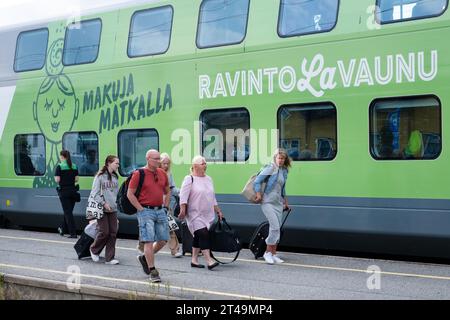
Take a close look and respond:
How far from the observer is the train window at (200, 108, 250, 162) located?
1056 cm

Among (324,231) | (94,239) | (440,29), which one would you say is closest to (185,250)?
(94,239)

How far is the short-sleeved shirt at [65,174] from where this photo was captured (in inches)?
492

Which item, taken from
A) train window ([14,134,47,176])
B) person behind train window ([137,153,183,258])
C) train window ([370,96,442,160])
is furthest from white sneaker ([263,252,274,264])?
train window ([14,134,47,176])

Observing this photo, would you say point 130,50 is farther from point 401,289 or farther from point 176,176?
point 401,289

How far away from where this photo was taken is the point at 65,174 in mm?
12523

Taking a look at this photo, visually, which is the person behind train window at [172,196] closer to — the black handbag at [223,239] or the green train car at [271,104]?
the green train car at [271,104]

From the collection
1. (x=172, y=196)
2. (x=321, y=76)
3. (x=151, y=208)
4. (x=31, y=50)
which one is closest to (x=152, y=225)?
(x=151, y=208)

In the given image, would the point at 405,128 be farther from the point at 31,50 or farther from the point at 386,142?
the point at 31,50

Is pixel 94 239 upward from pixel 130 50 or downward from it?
downward

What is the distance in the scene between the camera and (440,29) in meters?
8.73

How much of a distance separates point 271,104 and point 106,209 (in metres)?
2.88

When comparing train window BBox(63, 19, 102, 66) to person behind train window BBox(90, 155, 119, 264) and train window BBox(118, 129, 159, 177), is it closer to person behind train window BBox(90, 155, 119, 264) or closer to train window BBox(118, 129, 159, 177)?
train window BBox(118, 129, 159, 177)

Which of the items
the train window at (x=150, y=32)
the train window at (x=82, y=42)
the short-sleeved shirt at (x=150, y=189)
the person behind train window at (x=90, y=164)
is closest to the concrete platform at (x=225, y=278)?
the short-sleeved shirt at (x=150, y=189)
